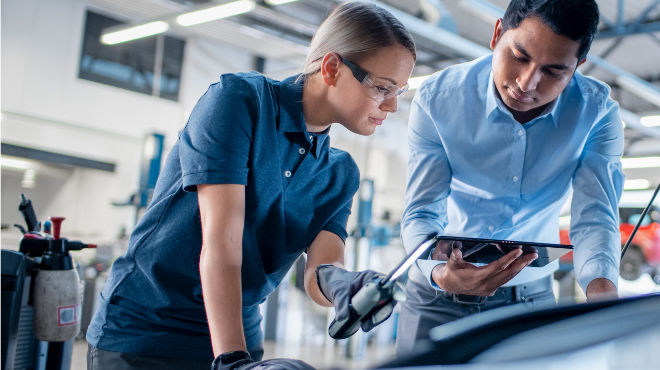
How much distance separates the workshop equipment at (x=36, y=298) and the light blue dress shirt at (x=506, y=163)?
3.10ft

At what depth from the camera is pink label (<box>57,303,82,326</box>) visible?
1404 millimetres

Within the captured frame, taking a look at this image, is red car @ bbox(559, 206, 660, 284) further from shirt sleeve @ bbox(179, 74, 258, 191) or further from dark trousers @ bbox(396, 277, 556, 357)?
shirt sleeve @ bbox(179, 74, 258, 191)

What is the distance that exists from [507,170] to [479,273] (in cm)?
44

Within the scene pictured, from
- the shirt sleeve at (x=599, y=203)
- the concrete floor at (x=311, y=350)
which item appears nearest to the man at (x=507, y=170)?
the shirt sleeve at (x=599, y=203)

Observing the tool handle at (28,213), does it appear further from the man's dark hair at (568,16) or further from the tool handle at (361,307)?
the man's dark hair at (568,16)

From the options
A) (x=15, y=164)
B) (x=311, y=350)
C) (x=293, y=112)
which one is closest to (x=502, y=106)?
(x=293, y=112)

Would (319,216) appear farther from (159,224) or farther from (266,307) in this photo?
(266,307)

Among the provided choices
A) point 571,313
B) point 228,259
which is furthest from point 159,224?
point 571,313

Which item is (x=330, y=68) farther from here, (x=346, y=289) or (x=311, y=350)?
(x=311, y=350)

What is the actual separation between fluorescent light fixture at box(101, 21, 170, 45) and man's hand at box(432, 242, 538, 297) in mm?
5992

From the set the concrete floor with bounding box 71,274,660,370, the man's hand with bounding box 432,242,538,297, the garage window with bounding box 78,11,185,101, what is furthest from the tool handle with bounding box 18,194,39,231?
the garage window with bounding box 78,11,185,101

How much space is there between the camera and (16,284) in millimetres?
1352

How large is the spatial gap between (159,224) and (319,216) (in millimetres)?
351

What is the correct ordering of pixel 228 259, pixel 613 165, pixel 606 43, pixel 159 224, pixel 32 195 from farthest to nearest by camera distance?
pixel 606 43 < pixel 32 195 < pixel 613 165 < pixel 159 224 < pixel 228 259
